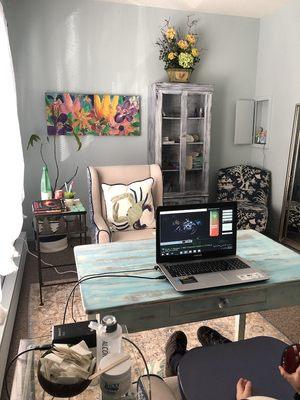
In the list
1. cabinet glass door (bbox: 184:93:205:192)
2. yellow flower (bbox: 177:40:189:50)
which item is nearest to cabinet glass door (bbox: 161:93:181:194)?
cabinet glass door (bbox: 184:93:205:192)

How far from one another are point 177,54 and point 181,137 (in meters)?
0.90

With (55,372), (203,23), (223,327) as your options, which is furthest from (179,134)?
(55,372)

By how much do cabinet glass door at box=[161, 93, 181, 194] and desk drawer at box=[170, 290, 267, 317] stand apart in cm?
256

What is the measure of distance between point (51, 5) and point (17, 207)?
229 centimetres

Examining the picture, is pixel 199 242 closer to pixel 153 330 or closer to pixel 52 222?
pixel 153 330

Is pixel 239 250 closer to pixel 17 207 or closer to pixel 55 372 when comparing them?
pixel 55 372

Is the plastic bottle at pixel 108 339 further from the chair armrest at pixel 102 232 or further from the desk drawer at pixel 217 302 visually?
the chair armrest at pixel 102 232

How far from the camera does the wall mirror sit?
12.0 feet

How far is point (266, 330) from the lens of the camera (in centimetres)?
218

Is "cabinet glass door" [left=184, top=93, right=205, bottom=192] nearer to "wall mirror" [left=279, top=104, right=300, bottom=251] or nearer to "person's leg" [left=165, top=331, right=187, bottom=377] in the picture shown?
"wall mirror" [left=279, top=104, right=300, bottom=251]

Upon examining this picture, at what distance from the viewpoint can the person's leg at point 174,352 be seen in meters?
1.50

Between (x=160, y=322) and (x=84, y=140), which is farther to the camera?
(x=84, y=140)

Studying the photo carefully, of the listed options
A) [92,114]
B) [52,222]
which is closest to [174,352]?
[52,222]

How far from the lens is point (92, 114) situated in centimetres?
376
